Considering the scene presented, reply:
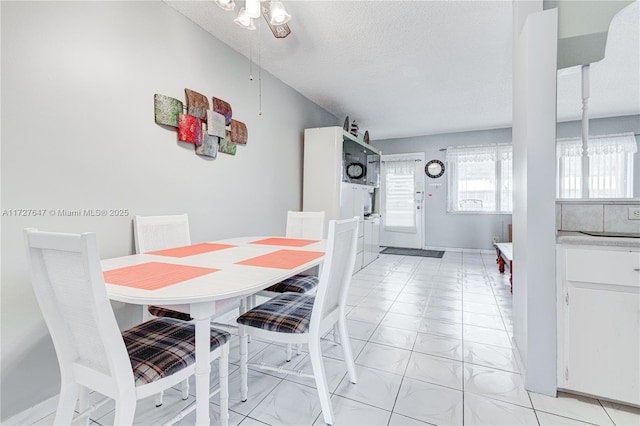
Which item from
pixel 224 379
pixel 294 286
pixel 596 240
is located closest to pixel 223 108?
pixel 294 286

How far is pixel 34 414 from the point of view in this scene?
1440 millimetres

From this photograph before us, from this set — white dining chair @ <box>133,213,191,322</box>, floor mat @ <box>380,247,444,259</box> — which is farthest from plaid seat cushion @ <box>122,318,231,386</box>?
floor mat @ <box>380,247,444,259</box>

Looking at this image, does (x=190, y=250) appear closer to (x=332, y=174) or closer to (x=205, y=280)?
(x=205, y=280)

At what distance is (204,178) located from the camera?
2.44 metres

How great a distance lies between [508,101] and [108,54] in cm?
455

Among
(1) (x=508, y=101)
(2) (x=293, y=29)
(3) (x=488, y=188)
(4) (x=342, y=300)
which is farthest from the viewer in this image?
(3) (x=488, y=188)

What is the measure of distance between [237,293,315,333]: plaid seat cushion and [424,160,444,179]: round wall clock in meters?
5.18

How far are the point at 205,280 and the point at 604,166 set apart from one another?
6312mm

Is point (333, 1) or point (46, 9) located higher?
point (333, 1)

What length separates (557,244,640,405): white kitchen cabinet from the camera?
4.60 ft

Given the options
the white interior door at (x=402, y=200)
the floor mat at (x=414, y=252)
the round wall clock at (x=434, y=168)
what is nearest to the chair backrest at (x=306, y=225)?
the floor mat at (x=414, y=252)

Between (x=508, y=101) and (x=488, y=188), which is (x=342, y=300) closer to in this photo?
(x=508, y=101)

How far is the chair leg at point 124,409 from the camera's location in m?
0.92

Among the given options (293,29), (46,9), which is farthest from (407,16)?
(46,9)
